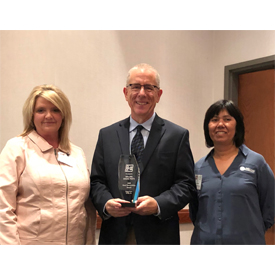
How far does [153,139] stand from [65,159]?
56 cm

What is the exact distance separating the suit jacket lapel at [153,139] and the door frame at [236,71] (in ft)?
6.07

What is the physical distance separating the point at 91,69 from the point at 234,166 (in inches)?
68.9

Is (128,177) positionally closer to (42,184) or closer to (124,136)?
(124,136)

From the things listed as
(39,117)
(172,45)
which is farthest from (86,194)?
(172,45)

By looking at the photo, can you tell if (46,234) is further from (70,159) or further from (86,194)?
(70,159)

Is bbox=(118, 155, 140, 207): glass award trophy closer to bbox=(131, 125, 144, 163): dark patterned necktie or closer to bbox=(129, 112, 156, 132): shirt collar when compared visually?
bbox=(131, 125, 144, 163): dark patterned necktie

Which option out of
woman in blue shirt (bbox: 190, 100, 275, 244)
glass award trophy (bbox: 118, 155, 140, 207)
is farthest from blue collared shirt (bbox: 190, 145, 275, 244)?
glass award trophy (bbox: 118, 155, 140, 207)

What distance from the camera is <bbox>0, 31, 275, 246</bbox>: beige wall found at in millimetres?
2893

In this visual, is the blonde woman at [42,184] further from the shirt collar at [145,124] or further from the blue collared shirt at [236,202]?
the blue collared shirt at [236,202]

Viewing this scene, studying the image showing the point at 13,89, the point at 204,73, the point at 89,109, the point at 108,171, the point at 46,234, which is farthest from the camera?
the point at 204,73

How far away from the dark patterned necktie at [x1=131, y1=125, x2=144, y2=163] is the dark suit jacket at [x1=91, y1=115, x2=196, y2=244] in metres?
0.04

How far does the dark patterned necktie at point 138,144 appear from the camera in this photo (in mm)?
1983

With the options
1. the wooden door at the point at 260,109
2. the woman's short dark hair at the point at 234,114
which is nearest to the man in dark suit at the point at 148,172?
the woman's short dark hair at the point at 234,114

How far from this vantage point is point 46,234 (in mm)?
1879
